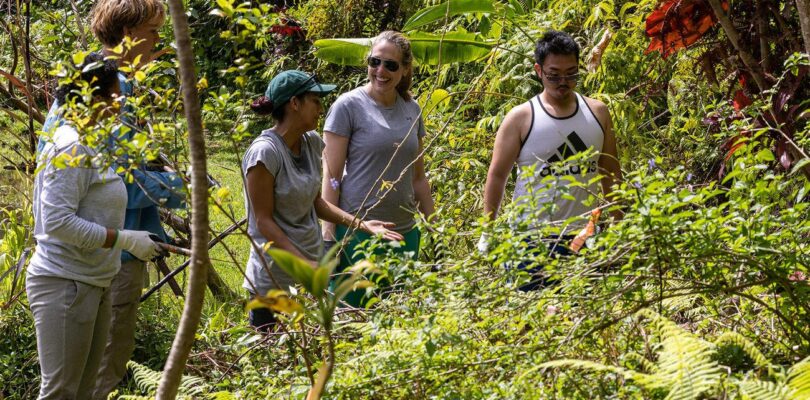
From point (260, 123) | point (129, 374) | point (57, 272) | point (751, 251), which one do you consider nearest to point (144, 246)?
point (57, 272)

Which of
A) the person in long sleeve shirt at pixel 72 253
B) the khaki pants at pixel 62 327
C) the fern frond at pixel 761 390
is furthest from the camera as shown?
the khaki pants at pixel 62 327

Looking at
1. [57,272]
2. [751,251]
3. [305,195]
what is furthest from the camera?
[305,195]

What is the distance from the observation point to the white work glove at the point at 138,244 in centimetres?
395

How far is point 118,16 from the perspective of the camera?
13.6 ft

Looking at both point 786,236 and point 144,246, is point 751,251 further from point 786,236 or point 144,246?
point 144,246

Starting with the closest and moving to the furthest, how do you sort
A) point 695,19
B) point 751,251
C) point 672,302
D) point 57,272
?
point 751,251, point 672,302, point 57,272, point 695,19

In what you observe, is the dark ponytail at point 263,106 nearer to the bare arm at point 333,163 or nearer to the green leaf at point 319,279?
the bare arm at point 333,163

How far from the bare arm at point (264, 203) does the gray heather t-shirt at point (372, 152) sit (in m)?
0.63

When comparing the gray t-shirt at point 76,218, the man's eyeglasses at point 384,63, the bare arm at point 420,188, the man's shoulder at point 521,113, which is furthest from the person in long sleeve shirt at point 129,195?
the man's shoulder at point 521,113

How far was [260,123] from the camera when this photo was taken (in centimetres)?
1148

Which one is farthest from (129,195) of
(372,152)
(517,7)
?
(517,7)

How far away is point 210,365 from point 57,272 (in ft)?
2.84

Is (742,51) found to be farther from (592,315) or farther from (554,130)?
(592,315)

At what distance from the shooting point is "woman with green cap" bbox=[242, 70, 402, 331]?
410 cm
